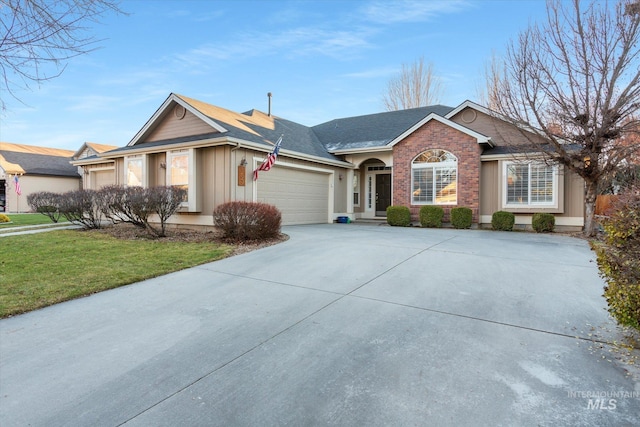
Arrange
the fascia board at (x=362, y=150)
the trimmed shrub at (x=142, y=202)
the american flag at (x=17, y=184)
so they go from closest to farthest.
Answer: the trimmed shrub at (x=142, y=202) < the fascia board at (x=362, y=150) < the american flag at (x=17, y=184)

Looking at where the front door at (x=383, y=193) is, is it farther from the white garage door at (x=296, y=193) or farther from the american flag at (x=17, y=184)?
the american flag at (x=17, y=184)

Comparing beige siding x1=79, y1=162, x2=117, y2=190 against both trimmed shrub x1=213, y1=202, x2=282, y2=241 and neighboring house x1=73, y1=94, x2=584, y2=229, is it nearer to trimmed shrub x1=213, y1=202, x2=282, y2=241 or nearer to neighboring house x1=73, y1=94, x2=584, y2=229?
neighboring house x1=73, y1=94, x2=584, y2=229

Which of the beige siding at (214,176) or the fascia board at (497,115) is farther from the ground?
the fascia board at (497,115)

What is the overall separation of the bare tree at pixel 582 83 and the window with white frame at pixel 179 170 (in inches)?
425

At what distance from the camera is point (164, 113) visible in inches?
498

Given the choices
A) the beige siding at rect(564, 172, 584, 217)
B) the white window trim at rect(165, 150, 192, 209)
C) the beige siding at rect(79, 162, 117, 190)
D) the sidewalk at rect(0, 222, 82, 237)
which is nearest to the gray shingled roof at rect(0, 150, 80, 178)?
the beige siding at rect(79, 162, 117, 190)

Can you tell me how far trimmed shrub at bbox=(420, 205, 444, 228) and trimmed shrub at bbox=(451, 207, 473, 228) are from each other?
0.53m

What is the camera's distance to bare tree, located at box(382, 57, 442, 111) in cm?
2784

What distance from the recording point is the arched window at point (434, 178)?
13.4 meters

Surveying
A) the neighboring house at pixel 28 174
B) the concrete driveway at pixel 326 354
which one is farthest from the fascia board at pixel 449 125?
the neighboring house at pixel 28 174

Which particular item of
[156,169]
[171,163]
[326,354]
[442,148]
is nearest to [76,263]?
[171,163]

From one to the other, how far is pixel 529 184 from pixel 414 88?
1832cm

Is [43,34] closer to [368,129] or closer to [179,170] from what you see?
[179,170]

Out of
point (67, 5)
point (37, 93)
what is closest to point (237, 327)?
point (37, 93)
